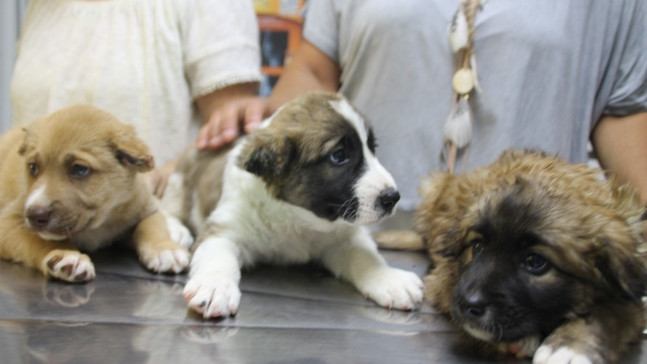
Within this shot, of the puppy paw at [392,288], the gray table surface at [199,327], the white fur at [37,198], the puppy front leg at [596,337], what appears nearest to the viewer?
the gray table surface at [199,327]

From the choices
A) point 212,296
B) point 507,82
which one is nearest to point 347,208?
point 212,296

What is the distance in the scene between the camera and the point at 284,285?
1.99 metres

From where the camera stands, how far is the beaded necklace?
2.83 metres

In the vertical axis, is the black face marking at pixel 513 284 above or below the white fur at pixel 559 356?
above

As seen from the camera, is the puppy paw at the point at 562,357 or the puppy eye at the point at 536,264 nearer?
the puppy paw at the point at 562,357

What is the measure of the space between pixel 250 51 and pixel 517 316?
8.02 feet

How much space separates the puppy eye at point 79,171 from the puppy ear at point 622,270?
174 centimetres

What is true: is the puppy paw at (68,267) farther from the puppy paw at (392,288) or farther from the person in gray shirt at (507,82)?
the person in gray shirt at (507,82)

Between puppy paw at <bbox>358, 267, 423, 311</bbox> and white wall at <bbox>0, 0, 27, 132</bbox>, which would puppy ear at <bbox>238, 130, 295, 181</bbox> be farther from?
white wall at <bbox>0, 0, 27, 132</bbox>

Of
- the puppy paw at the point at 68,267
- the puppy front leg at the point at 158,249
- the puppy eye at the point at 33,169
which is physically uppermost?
the puppy eye at the point at 33,169

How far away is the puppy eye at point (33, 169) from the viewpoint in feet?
6.75

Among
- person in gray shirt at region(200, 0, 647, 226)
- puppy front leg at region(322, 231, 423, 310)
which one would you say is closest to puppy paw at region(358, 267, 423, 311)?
puppy front leg at region(322, 231, 423, 310)

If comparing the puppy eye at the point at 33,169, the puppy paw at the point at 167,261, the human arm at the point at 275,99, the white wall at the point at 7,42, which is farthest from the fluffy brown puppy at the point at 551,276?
the white wall at the point at 7,42

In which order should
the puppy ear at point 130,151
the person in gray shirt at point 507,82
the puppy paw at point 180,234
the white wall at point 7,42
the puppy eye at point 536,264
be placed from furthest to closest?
the white wall at point 7,42, the person in gray shirt at point 507,82, the puppy paw at point 180,234, the puppy ear at point 130,151, the puppy eye at point 536,264
